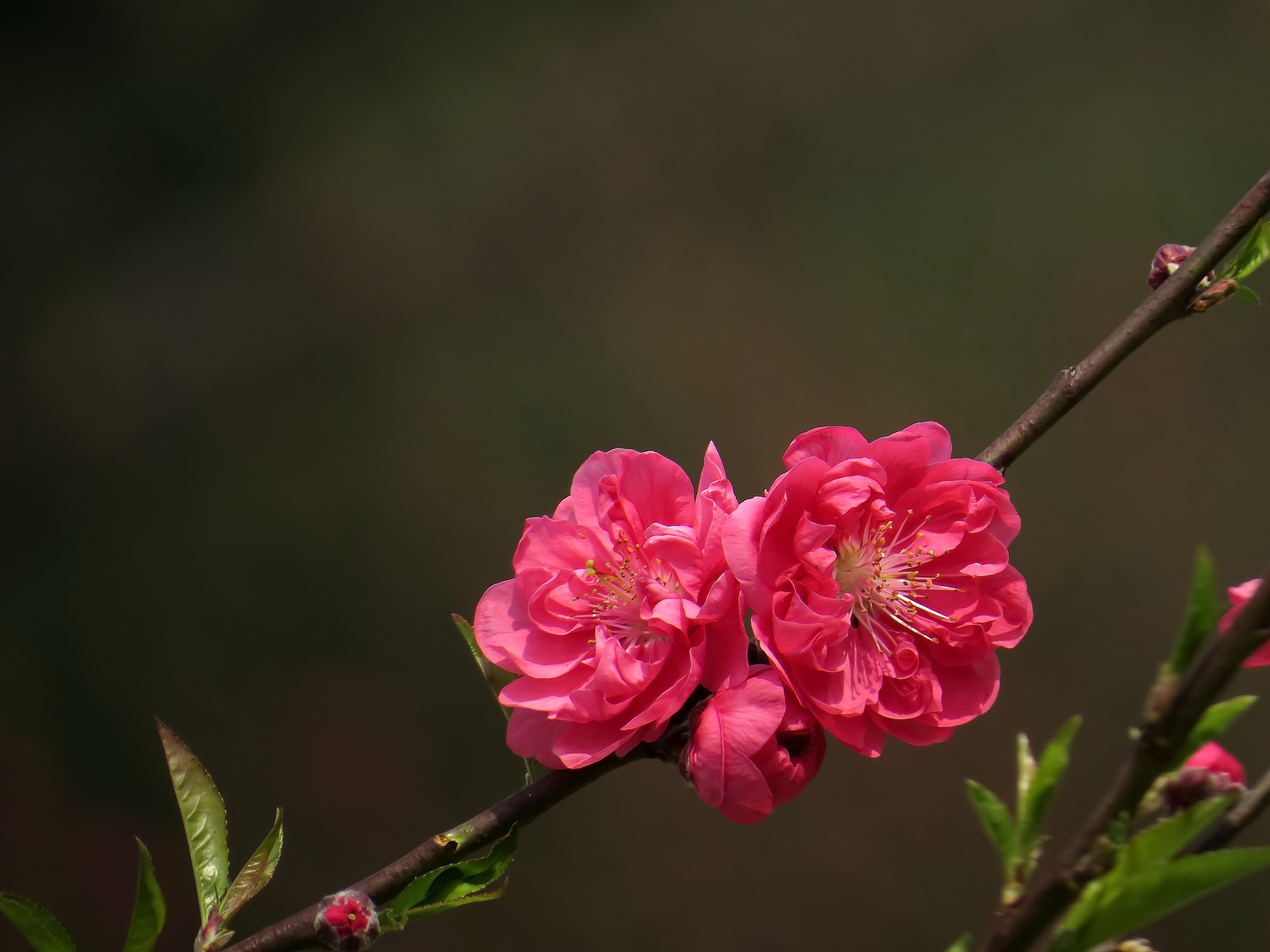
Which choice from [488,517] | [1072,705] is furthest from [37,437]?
[1072,705]

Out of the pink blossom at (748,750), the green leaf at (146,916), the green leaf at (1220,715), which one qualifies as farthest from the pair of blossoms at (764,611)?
the green leaf at (146,916)

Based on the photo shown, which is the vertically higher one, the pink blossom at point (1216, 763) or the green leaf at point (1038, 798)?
the green leaf at point (1038, 798)

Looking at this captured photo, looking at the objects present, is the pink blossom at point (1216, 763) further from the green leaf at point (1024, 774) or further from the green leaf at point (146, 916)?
the green leaf at point (146, 916)

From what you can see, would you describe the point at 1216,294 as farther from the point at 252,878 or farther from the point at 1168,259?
the point at 252,878

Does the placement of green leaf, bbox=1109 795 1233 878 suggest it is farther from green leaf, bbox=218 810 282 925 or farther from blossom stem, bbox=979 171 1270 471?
green leaf, bbox=218 810 282 925

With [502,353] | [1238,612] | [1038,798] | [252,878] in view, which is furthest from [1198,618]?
[502,353]

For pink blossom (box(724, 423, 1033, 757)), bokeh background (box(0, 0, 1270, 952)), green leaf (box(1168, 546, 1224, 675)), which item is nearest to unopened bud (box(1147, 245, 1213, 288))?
pink blossom (box(724, 423, 1033, 757))
